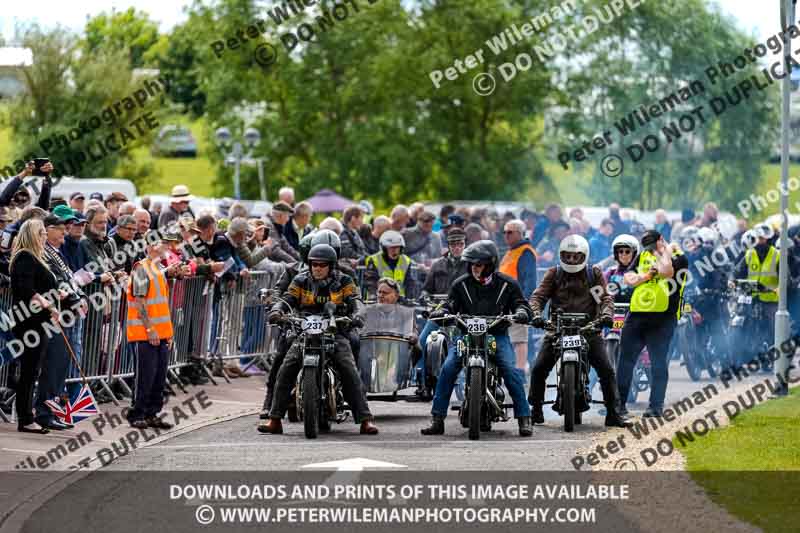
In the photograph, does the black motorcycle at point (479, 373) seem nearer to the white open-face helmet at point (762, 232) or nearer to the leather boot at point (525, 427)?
the leather boot at point (525, 427)

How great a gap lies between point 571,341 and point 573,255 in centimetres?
93

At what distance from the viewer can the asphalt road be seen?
12.7 meters

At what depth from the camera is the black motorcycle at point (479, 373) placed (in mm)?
14352

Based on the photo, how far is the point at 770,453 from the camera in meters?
13.6

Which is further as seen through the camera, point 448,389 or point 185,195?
point 185,195

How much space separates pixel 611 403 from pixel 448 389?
1686 mm

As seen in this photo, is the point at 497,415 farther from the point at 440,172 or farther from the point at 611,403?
the point at 440,172

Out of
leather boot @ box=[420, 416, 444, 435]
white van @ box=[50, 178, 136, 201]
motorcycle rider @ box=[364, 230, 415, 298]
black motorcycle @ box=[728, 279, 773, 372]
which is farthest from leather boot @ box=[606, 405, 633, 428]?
white van @ box=[50, 178, 136, 201]

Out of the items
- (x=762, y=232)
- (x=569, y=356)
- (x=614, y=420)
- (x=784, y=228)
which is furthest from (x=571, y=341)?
(x=762, y=232)

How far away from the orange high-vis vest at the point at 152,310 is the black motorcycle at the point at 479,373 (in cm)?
249

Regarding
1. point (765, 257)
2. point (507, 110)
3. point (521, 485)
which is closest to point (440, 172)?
point (507, 110)

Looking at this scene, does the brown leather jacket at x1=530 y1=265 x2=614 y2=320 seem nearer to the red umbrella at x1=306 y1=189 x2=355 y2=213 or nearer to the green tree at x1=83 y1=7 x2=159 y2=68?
the red umbrella at x1=306 y1=189 x2=355 y2=213

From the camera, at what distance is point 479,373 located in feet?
47.0

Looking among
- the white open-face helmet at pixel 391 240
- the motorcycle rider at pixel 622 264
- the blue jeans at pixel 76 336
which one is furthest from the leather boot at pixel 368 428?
the white open-face helmet at pixel 391 240
